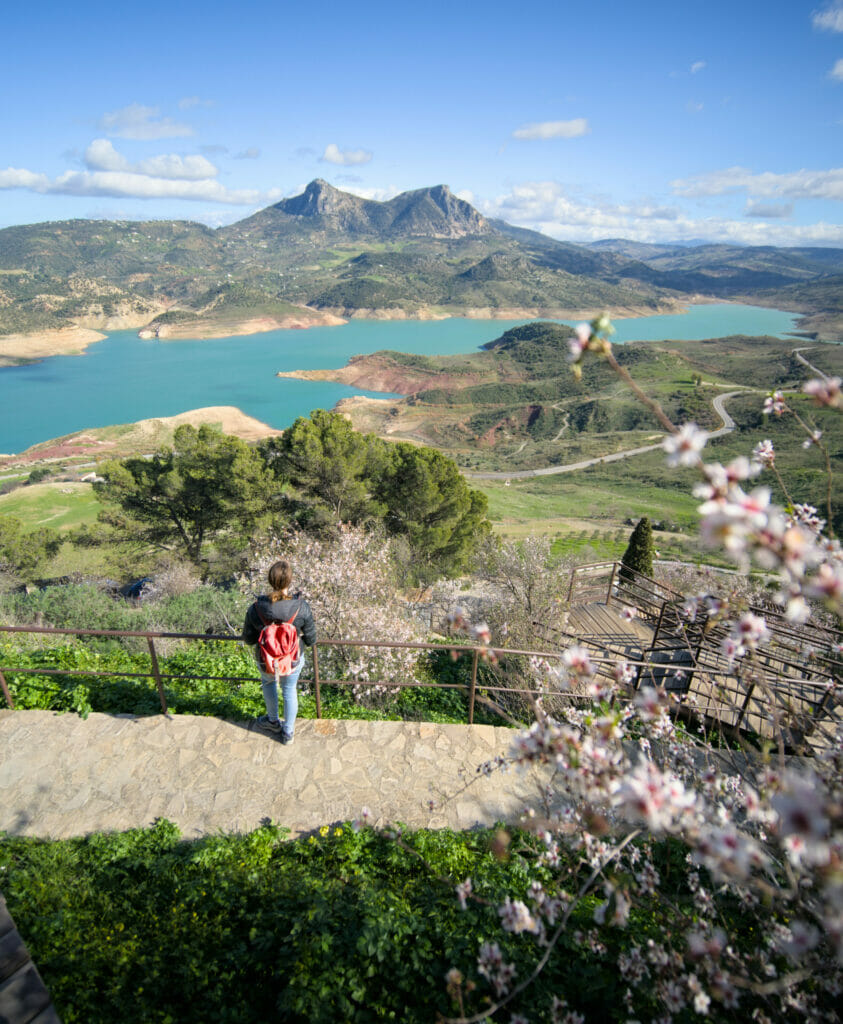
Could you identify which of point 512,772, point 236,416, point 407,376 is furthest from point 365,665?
point 407,376

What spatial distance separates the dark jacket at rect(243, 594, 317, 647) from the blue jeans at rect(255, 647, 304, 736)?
0.27 metres

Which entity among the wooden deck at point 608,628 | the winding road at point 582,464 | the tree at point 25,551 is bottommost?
the winding road at point 582,464

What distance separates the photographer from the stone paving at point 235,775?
3.88 m

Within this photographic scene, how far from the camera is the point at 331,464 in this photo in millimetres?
15344

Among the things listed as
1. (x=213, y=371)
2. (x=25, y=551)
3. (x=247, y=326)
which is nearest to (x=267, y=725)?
(x=25, y=551)

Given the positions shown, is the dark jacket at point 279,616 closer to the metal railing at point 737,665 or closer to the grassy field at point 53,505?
the metal railing at point 737,665

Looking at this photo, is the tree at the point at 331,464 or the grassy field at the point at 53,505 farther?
the grassy field at the point at 53,505

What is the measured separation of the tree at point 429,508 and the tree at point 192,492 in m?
3.58

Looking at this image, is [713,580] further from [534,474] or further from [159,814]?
[534,474]

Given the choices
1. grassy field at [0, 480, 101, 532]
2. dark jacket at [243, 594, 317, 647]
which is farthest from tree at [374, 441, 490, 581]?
grassy field at [0, 480, 101, 532]

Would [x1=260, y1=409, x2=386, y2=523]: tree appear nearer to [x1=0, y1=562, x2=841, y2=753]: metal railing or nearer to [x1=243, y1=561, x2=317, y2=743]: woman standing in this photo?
[x1=0, y1=562, x2=841, y2=753]: metal railing

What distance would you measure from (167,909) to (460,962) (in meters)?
1.68

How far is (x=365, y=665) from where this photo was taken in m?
6.72

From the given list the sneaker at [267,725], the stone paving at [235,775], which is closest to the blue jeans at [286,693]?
the sneaker at [267,725]
